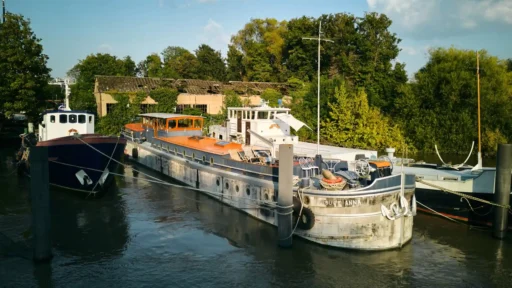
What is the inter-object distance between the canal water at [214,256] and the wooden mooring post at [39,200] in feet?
2.38

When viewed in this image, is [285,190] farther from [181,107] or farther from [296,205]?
[181,107]

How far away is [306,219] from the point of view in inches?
636

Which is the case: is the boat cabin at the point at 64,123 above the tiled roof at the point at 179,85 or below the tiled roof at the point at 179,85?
below

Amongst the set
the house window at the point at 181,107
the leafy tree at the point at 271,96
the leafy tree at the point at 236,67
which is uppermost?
the leafy tree at the point at 236,67

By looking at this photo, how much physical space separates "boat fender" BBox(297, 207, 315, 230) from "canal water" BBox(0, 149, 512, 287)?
0.67m

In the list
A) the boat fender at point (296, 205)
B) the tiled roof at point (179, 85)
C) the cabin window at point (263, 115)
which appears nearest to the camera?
the boat fender at point (296, 205)

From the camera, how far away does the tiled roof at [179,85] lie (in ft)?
161

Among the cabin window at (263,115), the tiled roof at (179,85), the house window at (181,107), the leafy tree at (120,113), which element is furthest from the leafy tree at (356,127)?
the leafy tree at (120,113)

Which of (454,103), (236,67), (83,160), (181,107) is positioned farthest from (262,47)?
(83,160)

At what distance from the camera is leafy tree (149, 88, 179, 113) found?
4906cm

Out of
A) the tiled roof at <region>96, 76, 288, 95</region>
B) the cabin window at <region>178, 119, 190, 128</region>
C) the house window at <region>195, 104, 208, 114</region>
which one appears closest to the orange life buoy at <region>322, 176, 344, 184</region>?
the cabin window at <region>178, 119, 190, 128</region>

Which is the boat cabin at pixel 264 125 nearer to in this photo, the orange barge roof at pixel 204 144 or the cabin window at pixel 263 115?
the cabin window at pixel 263 115

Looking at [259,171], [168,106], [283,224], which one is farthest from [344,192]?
[168,106]

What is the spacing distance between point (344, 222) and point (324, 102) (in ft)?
98.2
